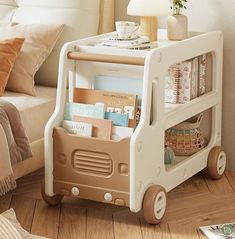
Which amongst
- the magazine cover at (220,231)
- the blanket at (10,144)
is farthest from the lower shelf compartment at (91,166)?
the magazine cover at (220,231)

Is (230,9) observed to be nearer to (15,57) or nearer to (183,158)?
(183,158)

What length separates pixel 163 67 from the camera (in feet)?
8.50

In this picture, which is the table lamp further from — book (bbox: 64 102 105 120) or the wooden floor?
the wooden floor

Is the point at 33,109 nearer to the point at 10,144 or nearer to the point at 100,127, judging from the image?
the point at 10,144

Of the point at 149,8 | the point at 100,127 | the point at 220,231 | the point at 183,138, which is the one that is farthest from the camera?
the point at 183,138

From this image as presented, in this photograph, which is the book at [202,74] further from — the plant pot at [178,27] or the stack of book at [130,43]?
the stack of book at [130,43]

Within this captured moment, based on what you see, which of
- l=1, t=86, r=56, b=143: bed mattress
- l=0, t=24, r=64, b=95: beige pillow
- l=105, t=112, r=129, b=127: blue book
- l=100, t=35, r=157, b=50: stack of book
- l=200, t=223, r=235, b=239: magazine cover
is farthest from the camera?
l=0, t=24, r=64, b=95: beige pillow

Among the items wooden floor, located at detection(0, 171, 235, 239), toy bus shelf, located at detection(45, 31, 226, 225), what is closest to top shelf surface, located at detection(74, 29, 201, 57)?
toy bus shelf, located at detection(45, 31, 226, 225)

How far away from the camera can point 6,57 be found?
294 cm

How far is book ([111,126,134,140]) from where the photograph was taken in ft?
8.40

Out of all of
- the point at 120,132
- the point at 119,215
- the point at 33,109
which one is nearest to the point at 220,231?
the point at 119,215

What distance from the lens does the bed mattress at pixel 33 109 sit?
2.84 meters

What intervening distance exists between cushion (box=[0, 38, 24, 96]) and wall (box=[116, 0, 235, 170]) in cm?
72

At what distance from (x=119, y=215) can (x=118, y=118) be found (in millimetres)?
396
